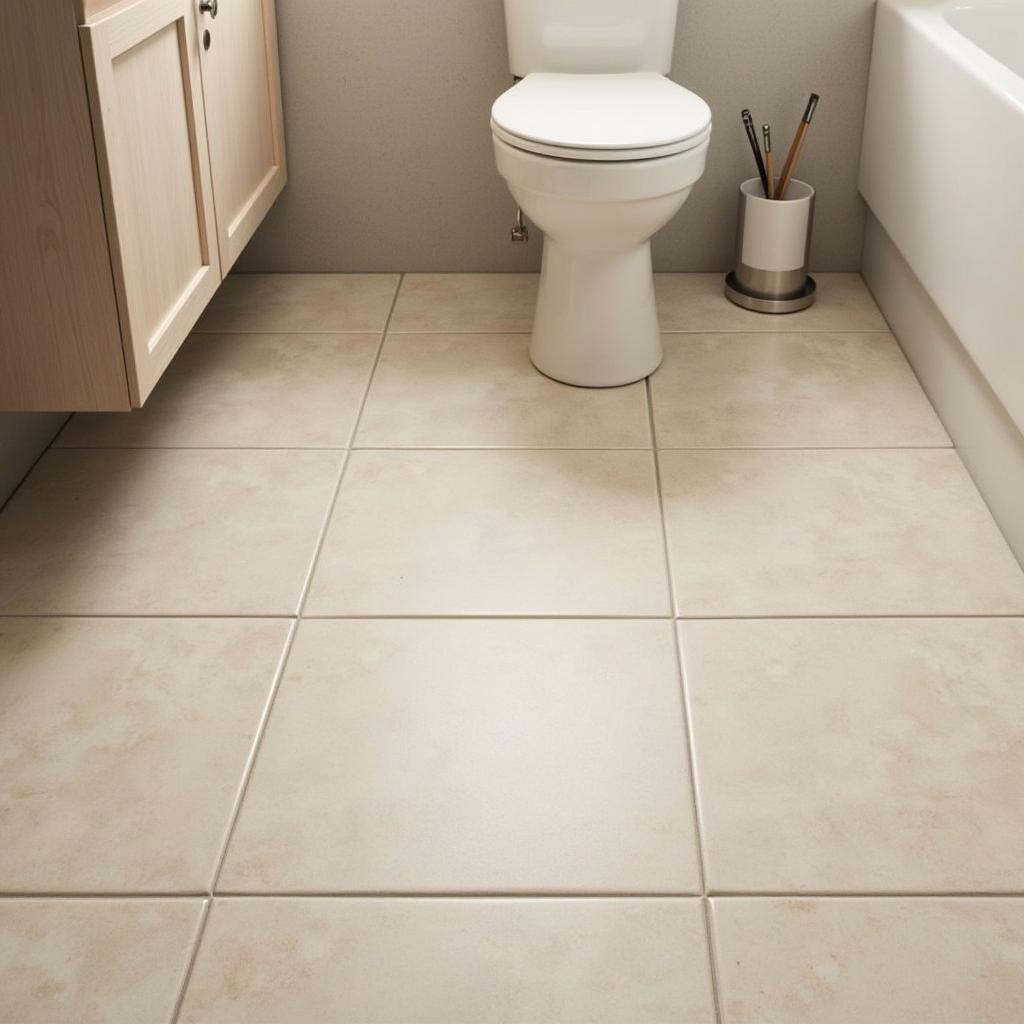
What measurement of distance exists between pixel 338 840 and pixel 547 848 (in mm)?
208

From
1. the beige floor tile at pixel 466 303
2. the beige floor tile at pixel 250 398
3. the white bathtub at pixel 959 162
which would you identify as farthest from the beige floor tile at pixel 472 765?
the beige floor tile at pixel 466 303

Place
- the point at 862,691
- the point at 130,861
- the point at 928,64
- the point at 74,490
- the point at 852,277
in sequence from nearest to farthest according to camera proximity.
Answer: the point at 130,861, the point at 862,691, the point at 74,490, the point at 928,64, the point at 852,277

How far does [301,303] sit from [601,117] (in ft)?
2.63

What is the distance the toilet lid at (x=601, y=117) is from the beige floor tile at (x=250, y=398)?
0.51 metres

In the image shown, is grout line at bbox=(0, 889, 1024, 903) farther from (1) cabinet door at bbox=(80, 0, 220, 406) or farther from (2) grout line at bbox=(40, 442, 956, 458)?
(2) grout line at bbox=(40, 442, 956, 458)

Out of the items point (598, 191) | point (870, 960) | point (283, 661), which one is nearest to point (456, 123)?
point (598, 191)

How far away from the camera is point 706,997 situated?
1109 millimetres

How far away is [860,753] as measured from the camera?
137cm

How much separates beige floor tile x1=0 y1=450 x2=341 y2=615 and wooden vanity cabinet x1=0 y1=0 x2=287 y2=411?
0.22 m

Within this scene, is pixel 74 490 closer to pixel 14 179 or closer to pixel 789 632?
pixel 14 179

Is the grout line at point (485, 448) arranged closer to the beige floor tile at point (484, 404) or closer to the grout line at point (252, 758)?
the beige floor tile at point (484, 404)

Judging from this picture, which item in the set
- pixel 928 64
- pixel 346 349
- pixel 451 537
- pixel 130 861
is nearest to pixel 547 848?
pixel 130 861

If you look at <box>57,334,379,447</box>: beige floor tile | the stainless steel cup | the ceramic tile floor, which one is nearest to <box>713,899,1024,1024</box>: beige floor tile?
the ceramic tile floor

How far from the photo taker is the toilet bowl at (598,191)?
1906 mm
